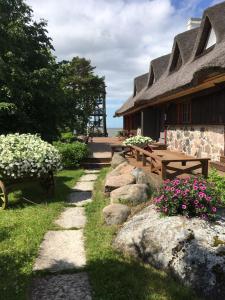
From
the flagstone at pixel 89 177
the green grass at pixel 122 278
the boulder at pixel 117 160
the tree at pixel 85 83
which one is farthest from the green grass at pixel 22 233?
the tree at pixel 85 83

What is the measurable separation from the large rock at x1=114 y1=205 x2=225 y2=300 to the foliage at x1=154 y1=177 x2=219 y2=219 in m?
0.15

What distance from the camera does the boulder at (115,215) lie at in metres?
6.79

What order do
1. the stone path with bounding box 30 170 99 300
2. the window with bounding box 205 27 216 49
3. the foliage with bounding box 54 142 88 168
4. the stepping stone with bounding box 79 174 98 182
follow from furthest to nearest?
1. the foliage with bounding box 54 142 88 168
2. the window with bounding box 205 27 216 49
3. the stepping stone with bounding box 79 174 98 182
4. the stone path with bounding box 30 170 99 300

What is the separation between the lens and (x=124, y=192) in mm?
7793

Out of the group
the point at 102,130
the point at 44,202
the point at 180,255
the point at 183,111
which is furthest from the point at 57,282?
the point at 102,130

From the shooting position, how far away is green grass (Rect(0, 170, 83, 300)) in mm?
4668

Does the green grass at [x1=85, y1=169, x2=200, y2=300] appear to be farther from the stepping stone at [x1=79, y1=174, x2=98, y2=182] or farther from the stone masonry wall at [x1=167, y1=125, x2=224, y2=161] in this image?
the stepping stone at [x1=79, y1=174, x2=98, y2=182]

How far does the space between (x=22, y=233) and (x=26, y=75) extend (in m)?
10.8

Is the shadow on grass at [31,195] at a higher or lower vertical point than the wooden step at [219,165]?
lower

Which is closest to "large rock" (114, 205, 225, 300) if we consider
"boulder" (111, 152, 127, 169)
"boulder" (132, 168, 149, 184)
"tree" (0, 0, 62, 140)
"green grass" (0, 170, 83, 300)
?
"green grass" (0, 170, 83, 300)

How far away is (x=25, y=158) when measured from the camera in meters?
8.55

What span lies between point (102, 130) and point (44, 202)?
126 feet

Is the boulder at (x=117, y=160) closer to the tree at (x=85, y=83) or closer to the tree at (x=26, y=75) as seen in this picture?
the tree at (x=26, y=75)

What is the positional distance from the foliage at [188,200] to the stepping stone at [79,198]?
11.4 feet
